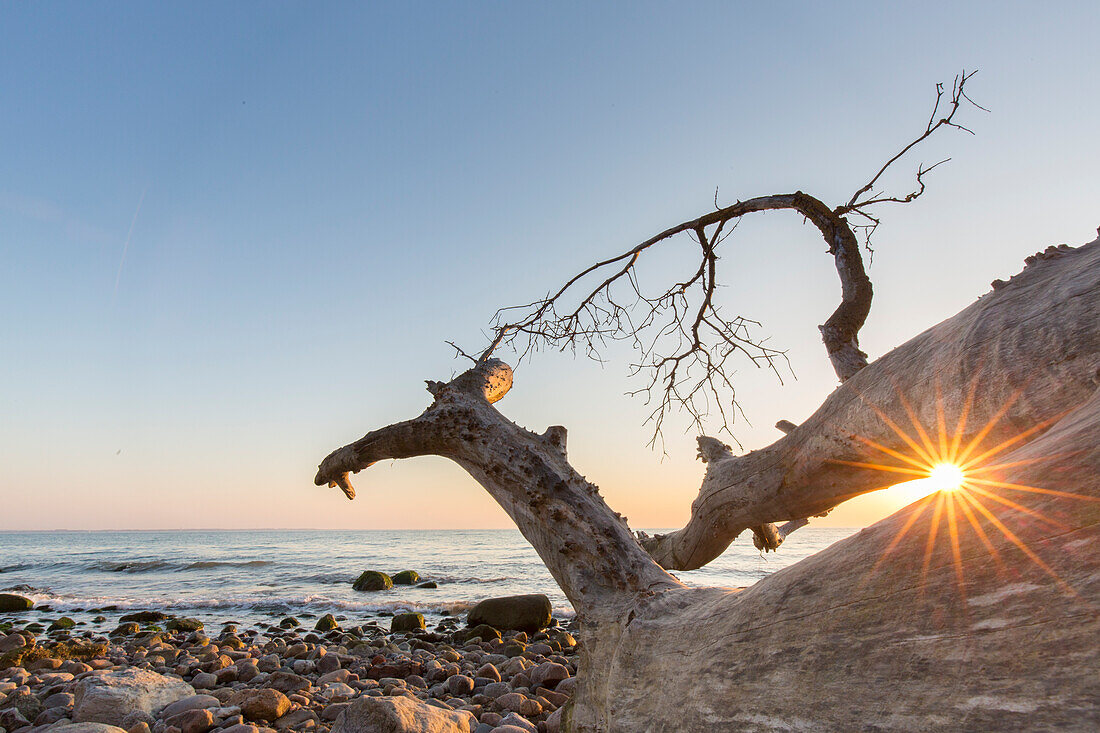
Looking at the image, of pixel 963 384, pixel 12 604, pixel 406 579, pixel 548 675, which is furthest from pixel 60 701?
pixel 406 579

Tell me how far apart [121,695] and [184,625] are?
7396 millimetres

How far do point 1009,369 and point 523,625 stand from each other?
9.54 m

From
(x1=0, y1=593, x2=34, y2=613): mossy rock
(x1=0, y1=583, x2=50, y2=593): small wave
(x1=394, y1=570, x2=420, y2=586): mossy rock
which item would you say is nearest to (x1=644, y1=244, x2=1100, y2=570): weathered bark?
(x1=394, y1=570, x2=420, y2=586): mossy rock

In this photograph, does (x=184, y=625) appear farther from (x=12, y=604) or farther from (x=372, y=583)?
(x=372, y=583)

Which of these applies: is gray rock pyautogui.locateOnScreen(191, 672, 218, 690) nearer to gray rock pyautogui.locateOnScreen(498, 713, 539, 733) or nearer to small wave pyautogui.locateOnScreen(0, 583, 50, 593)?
gray rock pyautogui.locateOnScreen(498, 713, 539, 733)

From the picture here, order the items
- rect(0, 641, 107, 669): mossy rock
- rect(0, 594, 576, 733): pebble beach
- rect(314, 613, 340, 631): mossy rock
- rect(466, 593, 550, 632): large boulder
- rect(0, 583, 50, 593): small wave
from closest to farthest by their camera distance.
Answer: rect(0, 594, 576, 733): pebble beach < rect(0, 641, 107, 669): mossy rock < rect(466, 593, 550, 632): large boulder < rect(314, 613, 340, 631): mossy rock < rect(0, 583, 50, 593): small wave

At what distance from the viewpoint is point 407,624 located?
10.9 m

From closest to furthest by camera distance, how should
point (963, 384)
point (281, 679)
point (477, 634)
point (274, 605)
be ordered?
1. point (963, 384)
2. point (281, 679)
3. point (477, 634)
4. point (274, 605)

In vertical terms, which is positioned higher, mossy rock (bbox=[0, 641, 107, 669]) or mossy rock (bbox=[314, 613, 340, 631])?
mossy rock (bbox=[0, 641, 107, 669])

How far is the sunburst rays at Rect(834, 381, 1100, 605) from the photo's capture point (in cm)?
128

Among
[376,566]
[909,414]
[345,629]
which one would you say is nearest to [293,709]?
[909,414]

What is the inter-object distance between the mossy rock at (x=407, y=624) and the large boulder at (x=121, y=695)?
5.89 metres

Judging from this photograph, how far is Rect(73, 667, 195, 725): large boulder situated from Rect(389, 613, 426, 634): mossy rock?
19.3 ft

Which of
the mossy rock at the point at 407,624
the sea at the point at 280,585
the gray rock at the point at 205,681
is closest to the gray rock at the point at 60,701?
the gray rock at the point at 205,681
